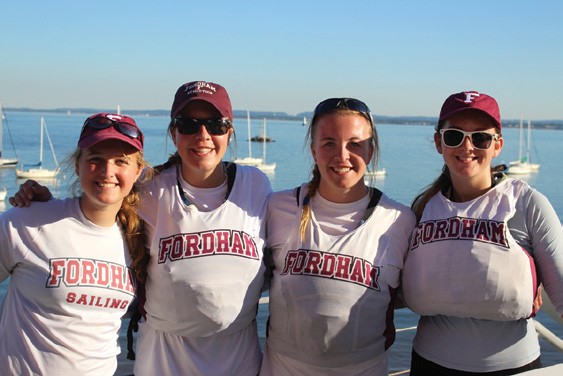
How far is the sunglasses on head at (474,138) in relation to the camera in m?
3.32

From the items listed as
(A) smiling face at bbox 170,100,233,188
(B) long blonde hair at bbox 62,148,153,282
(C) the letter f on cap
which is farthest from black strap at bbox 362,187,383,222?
(B) long blonde hair at bbox 62,148,153,282

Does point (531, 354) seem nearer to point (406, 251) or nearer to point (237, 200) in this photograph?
point (406, 251)

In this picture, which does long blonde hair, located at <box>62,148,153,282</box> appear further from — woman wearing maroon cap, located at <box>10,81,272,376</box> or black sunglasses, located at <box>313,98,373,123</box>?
black sunglasses, located at <box>313,98,373,123</box>

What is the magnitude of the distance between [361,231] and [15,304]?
5.85 ft

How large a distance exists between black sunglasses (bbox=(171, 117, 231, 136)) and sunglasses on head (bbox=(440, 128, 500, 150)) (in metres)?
1.25

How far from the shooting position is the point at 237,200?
134 inches

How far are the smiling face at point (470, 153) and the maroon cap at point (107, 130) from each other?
5.60ft

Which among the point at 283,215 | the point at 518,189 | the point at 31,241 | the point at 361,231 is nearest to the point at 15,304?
the point at 31,241

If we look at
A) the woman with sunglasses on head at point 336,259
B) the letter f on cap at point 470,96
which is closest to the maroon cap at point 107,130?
the woman with sunglasses on head at point 336,259

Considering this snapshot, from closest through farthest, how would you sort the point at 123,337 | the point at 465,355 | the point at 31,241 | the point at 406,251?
the point at 31,241
the point at 465,355
the point at 406,251
the point at 123,337

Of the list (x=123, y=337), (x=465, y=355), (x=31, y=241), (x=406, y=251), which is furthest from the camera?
(x=123, y=337)

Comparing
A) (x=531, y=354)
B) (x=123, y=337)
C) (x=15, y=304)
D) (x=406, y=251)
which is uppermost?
(x=406, y=251)

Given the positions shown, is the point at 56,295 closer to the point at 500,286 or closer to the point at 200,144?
the point at 200,144

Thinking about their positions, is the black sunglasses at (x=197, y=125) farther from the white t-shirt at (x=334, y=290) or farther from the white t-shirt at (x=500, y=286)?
the white t-shirt at (x=500, y=286)
